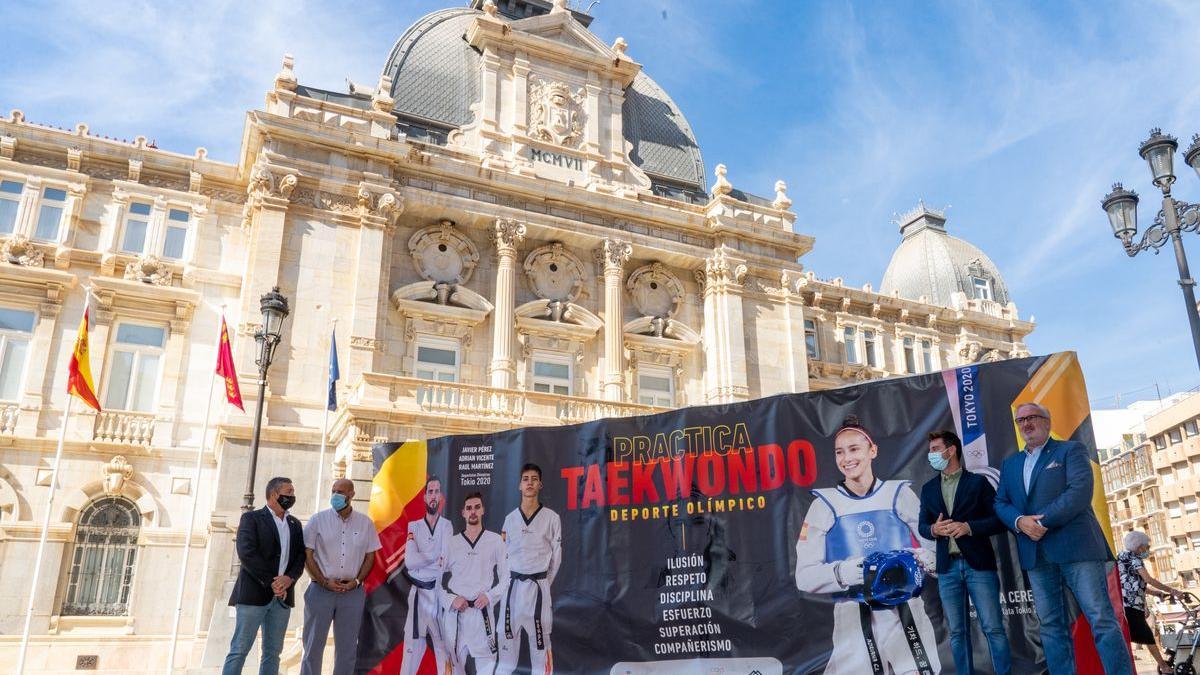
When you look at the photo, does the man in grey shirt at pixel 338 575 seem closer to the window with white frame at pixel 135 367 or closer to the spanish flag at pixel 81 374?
the spanish flag at pixel 81 374

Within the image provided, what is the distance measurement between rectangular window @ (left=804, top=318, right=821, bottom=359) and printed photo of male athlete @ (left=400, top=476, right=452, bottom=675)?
29.0 meters

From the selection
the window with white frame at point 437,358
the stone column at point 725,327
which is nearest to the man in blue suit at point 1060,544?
the window with white frame at point 437,358

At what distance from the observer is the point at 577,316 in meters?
28.2

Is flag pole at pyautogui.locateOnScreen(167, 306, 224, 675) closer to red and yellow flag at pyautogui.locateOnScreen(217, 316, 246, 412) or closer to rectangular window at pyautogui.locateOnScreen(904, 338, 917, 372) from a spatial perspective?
red and yellow flag at pyautogui.locateOnScreen(217, 316, 246, 412)

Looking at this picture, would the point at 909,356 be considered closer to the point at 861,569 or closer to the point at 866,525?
the point at 866,525

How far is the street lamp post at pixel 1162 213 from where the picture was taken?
537 inches

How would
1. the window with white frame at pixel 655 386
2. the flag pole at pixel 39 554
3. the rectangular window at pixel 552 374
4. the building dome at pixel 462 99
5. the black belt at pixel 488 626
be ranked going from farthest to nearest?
the building dome at pixel 462 99, the window with white frame at pixel 655 386, the rectangular window at pixel 552 374, the flag pole at pixel 39 554, the black belt at pixel 488 626

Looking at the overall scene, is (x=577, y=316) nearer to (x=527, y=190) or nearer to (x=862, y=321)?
(x=527, y=190)

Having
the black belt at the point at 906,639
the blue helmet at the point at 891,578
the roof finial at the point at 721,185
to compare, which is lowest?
the black belt at the point at 906,639

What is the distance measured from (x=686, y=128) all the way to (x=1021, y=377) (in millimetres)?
28132

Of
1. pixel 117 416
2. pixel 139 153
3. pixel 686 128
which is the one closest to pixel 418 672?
pixel 117 416

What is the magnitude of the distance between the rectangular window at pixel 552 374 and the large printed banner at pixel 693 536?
643 inches

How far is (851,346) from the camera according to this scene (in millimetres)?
38781

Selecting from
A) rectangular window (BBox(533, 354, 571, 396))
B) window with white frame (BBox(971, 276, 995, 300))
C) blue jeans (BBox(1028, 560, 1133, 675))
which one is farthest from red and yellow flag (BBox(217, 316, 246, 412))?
window with white frame (BBox(971, 276, 995, 300))
